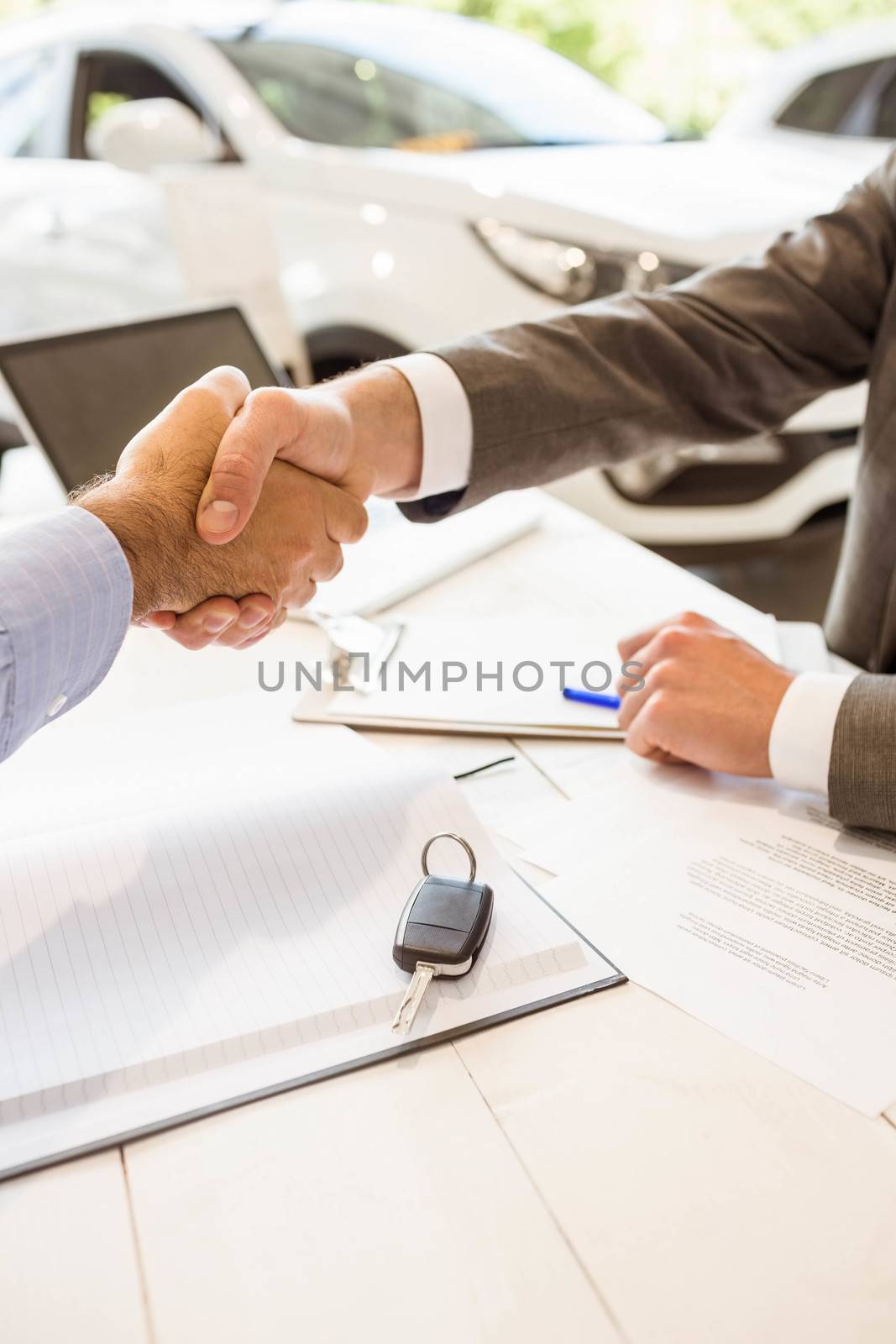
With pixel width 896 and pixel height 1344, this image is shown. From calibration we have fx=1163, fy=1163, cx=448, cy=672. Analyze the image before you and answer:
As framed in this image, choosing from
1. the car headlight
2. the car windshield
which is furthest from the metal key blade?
the car windshield

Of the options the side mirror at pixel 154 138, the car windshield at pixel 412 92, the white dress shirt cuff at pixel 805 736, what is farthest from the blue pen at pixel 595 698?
the side mirror at pixel 154 138

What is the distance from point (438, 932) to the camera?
0.74 metres

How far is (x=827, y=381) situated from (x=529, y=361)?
420 millimetres

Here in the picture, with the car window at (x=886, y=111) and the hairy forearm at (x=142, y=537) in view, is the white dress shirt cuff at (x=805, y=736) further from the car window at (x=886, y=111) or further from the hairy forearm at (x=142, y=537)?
the car window at (x=886, y=111)

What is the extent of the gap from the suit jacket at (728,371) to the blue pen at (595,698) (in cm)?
28

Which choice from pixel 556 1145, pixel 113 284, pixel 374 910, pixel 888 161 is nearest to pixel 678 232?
pixel 888 161

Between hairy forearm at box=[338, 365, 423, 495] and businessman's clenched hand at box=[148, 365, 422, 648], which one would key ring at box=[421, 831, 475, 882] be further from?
hairy forearm at box=[338, 365, 423, 495]

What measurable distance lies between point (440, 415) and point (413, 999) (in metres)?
0.68

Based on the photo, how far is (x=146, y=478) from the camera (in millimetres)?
1036

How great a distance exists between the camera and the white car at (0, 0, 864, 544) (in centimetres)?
254

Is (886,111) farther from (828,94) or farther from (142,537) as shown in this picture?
(142,537)

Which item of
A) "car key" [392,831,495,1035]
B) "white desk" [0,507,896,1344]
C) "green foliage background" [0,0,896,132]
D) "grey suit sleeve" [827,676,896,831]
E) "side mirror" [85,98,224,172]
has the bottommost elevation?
"white desk" [0,507,896,1344]

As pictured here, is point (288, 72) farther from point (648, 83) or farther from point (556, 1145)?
point (648, 83)

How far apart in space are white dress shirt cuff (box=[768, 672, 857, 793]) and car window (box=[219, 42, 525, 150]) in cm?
234
